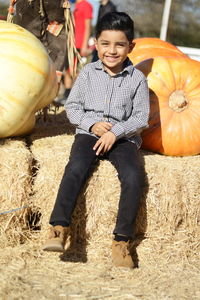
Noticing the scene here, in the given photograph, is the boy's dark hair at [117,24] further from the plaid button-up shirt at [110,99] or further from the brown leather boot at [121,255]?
the brown leather boot at [121,255]

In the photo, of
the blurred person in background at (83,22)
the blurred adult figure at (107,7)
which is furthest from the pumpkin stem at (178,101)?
the blurred person in background at (83,22)

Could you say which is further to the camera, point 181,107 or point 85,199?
point 181,107

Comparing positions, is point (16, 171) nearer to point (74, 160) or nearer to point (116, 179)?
point (74, 160)

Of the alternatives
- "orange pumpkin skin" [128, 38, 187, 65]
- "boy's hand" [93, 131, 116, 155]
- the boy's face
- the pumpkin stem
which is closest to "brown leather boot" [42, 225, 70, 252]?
"boy's hand" [93, 131, 116, 155]

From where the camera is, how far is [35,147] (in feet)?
12.9

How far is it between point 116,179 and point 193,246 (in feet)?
2.24

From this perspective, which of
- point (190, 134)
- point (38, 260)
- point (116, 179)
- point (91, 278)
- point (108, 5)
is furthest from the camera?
point (108, 5)

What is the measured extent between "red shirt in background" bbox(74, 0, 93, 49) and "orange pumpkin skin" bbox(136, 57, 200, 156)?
4.74m

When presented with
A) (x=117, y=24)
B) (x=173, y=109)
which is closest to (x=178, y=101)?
(x=173, y=109)

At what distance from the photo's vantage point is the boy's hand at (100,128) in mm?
3555

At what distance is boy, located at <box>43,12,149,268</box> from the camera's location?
3.30 meters

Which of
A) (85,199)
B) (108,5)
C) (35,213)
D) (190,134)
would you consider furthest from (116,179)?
(108,5)

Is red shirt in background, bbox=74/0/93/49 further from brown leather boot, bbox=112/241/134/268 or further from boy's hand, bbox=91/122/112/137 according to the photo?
brown leather boot, bbox=112/241/134/268

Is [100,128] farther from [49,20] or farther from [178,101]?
[49,20]
